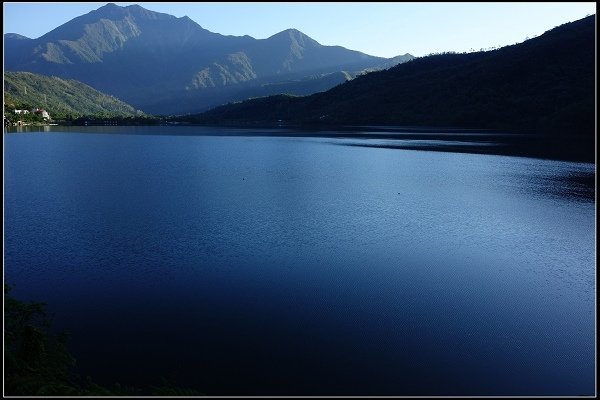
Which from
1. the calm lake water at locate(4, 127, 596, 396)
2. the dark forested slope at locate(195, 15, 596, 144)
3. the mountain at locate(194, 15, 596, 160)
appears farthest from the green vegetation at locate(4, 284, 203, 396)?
the dark forested slope at locate(195, 15, 596, 144)

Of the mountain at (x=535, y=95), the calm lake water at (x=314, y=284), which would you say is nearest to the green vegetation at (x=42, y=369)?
the calm lake water at (x=314, y=284)

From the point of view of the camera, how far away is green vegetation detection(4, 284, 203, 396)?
1233 centimetres

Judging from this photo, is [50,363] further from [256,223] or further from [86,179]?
[86,179]

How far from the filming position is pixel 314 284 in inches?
965

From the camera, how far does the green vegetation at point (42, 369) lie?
12.3 m

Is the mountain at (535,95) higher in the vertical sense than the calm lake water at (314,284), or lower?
higher

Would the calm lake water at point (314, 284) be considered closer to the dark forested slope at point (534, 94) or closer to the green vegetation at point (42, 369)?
the green vegetation at point (42, 369)

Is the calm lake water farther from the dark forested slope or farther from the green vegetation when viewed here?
the dark forested slope

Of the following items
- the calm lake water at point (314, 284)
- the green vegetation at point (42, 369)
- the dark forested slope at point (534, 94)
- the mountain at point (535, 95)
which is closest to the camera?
the green vegetation at point (42, 369)

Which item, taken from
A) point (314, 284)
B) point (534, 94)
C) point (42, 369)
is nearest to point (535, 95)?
point (534, 94)

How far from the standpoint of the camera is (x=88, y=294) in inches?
878

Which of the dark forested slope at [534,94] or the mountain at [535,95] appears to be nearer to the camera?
the mountain at [535,95]

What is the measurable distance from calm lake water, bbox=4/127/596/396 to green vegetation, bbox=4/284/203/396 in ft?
2.91

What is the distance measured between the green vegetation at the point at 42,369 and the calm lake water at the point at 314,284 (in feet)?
2.91
